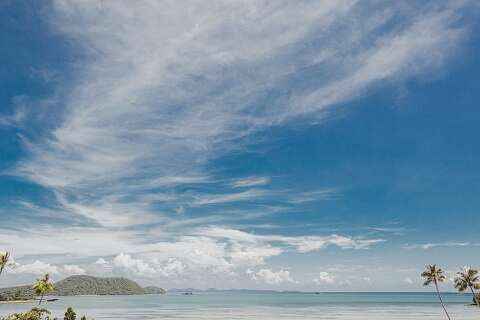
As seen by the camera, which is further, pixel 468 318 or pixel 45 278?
pixel 468 318

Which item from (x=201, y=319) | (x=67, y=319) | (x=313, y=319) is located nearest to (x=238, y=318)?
(x=201, y=319)

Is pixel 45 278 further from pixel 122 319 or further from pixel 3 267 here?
pixel 122 319

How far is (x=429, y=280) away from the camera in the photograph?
87188 mm

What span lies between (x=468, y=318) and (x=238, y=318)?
81.9 metres

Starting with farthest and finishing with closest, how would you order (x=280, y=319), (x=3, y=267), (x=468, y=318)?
(x=280, y=319)
(x=468, y=318)
(x=3, y=267)

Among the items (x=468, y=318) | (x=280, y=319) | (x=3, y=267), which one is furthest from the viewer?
(x=280, y=319)

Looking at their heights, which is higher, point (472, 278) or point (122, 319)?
point (472, 278)

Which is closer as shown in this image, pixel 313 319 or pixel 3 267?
pixel 3 267

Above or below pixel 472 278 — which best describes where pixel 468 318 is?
below

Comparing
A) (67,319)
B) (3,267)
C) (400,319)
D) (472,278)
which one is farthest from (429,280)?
(3,267)

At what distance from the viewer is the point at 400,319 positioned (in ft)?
468

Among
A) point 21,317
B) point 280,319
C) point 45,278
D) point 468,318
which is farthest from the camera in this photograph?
point 280,319

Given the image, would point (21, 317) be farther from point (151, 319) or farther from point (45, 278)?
point (151, 319)

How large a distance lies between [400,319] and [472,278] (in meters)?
65.9
